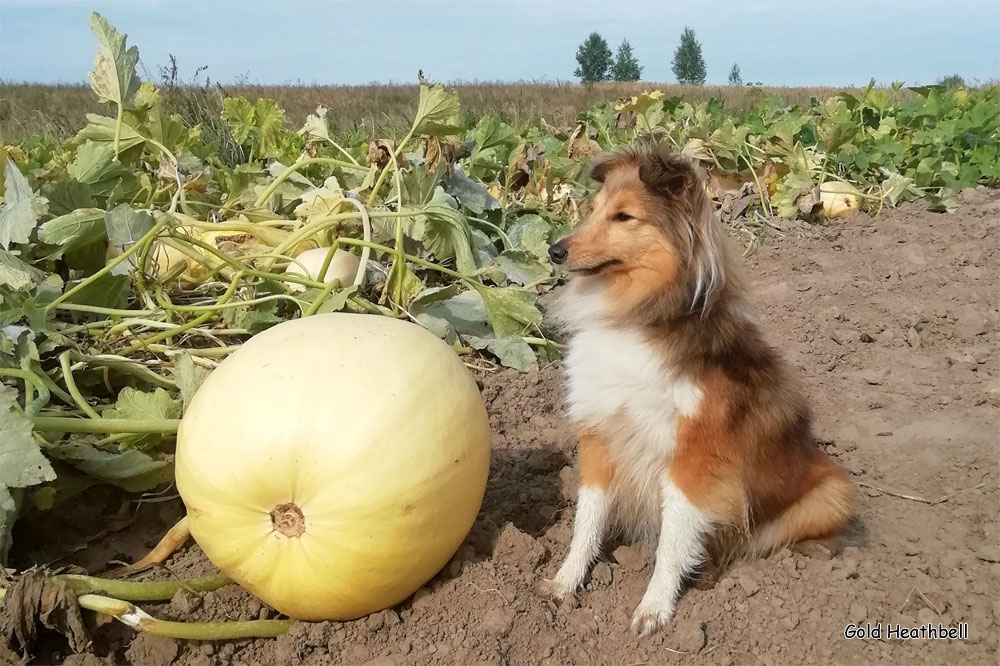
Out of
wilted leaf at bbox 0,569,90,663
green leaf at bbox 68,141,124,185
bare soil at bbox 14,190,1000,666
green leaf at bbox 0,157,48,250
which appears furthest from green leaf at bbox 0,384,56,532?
green leaf at bbox 68,141,124,185

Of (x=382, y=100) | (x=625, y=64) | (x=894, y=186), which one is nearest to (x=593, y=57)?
(x=625, y=64)

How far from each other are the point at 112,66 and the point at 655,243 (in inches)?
113

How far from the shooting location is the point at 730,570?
2994 millimetres

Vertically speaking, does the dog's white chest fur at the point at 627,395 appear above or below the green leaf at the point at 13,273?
below

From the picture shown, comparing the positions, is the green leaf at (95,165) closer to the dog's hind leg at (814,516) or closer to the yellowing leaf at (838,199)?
the dog's hind leg at (814,516)

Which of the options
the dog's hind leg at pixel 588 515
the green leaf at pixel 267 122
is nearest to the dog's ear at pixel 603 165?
the dog's hind leg at pixel 588 515

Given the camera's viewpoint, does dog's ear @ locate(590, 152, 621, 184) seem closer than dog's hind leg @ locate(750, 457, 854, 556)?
No

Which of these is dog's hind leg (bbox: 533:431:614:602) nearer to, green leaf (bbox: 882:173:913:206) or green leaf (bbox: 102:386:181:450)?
green leaf (bbox: 102:386:181:450)

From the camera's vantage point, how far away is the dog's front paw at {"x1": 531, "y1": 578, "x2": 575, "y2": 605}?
280 cm

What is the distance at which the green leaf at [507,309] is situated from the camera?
13.3ft

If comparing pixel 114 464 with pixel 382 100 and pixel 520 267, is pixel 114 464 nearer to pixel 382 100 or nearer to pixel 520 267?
pixel 520 267

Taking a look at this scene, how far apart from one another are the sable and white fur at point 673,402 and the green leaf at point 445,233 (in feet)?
4.22

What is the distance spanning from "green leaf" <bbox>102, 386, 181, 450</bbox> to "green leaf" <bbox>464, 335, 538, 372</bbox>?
75.3 inches

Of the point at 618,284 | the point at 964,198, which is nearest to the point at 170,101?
the point at 618,284
